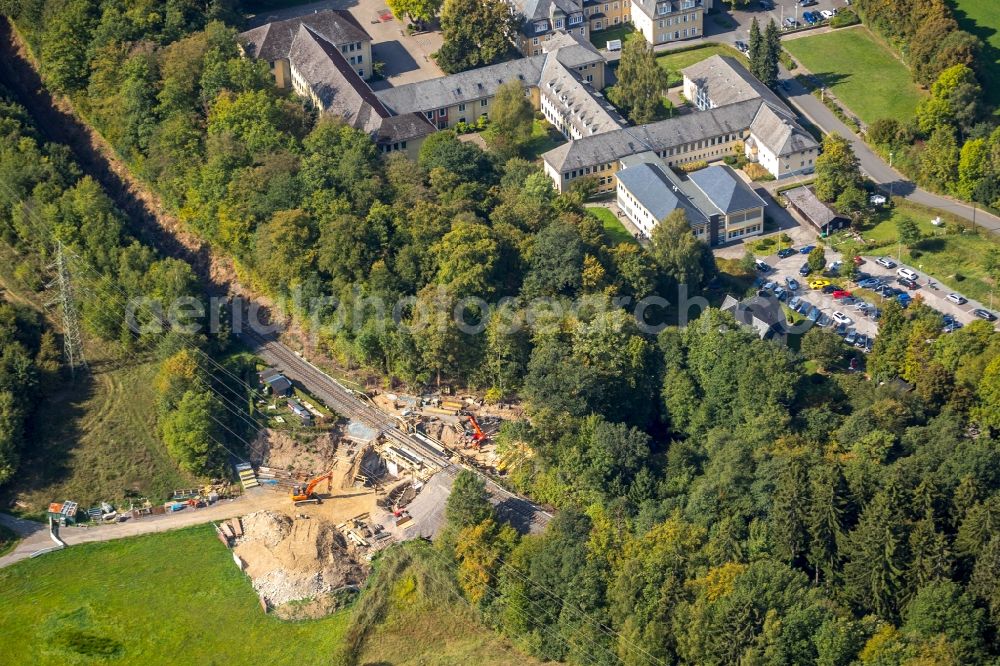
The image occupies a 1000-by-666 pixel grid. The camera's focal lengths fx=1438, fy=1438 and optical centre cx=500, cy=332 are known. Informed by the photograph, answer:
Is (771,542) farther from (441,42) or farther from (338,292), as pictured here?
(441,42)

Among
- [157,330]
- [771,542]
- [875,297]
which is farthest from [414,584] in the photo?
[875,297]

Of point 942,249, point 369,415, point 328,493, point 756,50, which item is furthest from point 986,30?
point 328,493

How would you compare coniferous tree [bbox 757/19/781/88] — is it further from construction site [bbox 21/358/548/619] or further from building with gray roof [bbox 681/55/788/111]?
construction site [bbox 21/358/548/619]

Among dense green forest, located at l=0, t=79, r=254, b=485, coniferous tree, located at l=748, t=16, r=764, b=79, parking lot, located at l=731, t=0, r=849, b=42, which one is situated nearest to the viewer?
dense green forest, located at l=0, t=79, r=254, b=485

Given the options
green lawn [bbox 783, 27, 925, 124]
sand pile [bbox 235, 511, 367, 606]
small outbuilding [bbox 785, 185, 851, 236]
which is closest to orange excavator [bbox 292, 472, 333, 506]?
sand pile [bbox 235, 511, 367, 606]

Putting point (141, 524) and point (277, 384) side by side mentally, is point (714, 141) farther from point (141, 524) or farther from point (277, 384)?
point (141, 524)
